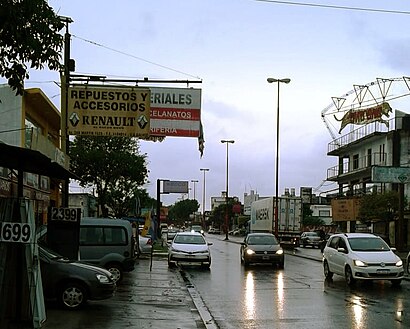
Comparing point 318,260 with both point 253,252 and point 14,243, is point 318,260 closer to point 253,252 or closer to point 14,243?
point 253,252

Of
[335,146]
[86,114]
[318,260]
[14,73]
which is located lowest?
[318,260]

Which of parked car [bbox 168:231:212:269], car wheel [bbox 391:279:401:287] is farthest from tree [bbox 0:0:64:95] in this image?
parked car [bbox 168:231:212:269]

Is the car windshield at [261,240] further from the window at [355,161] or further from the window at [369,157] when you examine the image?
the window at [355,161]

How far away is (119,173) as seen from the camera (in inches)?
1571

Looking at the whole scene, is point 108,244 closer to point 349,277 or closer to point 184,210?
point 349,277

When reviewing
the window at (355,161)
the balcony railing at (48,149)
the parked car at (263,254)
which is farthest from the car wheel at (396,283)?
the window at (355,161)

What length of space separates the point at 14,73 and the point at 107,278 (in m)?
6.90

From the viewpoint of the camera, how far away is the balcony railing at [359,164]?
53406 millimetres

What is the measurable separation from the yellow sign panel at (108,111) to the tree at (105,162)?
19484mm

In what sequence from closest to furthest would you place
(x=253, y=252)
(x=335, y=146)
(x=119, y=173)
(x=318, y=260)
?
1. (x=253, y=252)
2. (x=318, y=260)
3. (x=119, y=173)
4. (x=335, y=146)

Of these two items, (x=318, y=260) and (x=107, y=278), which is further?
(x=318, y=260)

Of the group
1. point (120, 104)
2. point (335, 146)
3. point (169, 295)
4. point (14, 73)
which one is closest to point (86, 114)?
point (120, 104)

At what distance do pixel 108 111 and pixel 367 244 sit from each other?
9.13 metres

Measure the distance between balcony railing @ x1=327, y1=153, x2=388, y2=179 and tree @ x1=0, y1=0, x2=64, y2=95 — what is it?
47.9 metres
